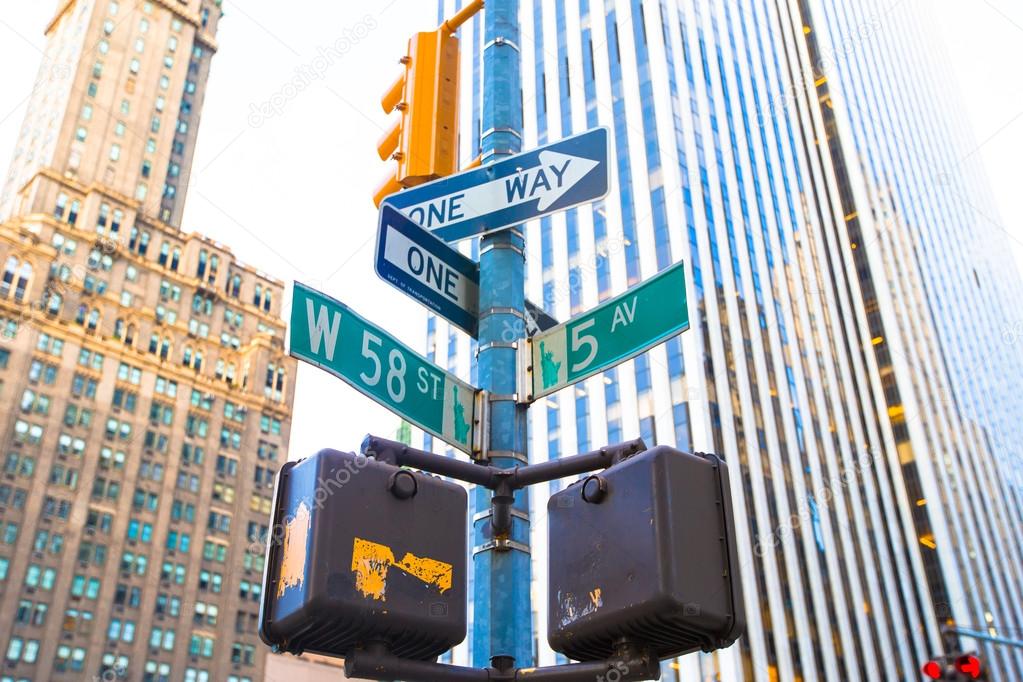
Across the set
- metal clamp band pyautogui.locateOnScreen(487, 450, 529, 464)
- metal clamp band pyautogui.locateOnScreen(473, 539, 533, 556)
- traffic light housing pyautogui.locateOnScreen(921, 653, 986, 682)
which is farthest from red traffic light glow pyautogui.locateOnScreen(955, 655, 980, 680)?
metal clamp band pyautogui.locateOnScreen(473, 539, 533, 556)

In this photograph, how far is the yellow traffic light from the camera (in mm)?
5227

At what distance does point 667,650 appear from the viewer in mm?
2719

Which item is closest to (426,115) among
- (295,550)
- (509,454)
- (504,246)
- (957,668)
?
(504,246)

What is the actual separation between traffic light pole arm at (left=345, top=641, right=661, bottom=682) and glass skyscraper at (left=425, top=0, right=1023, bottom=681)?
3903cm

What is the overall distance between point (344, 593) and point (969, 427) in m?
90.5

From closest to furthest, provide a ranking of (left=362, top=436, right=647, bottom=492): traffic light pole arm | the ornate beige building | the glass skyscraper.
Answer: (left=362, top=436, right=647, bottom=492): traffic light pole arm < the glass skyscraper < the ornate beige building

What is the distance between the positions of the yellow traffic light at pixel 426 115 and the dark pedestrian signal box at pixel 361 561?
269 centimetres

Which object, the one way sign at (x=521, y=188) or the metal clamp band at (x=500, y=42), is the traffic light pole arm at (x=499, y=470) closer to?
the one way sign at (x=521, y=188)

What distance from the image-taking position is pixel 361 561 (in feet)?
8.52

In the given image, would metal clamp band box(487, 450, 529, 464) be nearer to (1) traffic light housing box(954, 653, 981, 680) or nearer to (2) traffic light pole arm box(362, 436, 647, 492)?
(2) traffic light pole arm box(362, 436, 647, 492)

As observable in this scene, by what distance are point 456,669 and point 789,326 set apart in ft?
212

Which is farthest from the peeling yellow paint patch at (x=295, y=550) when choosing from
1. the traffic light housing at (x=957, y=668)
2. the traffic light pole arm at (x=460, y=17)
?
the traffic light housing at (x=957, y=668)

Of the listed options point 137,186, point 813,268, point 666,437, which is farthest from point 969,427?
point 137,186

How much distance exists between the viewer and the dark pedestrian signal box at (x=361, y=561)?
2.54 metres
